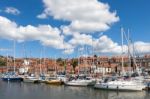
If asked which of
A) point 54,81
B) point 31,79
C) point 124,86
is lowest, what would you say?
point 124,86

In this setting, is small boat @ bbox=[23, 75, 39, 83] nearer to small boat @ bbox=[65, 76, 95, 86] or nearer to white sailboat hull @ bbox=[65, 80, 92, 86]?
small boat @ bbox=[65, 76, 95, 86]

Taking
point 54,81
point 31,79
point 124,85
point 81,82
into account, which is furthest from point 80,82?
point 31,79

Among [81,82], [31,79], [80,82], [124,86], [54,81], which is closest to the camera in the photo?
[124,86]

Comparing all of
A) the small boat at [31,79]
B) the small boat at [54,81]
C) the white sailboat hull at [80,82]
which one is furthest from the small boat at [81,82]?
the small boat at [31,79]

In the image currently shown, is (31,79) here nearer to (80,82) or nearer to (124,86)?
(80,82)

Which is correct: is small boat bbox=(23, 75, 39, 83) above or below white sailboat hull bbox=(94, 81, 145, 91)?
above

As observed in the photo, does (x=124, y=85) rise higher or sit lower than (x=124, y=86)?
higher

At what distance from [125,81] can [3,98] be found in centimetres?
2196

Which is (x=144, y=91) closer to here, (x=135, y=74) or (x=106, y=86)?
(x=106, y=86)

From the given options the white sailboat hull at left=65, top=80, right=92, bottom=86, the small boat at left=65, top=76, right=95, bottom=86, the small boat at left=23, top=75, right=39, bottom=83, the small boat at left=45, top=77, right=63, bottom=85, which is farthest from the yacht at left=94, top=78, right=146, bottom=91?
the small boat at left=23, top=75, right=39, bottom=83

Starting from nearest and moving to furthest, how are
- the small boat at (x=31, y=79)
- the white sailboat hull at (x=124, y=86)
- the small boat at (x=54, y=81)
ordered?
the white sailboat hull at (x=124, y=86) < the small boat at (x=54, y=81) < the small boat at (x=31, y=79)

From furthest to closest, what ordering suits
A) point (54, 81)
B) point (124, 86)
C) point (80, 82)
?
point (54, 81), point (80, 82), point (124, 86)

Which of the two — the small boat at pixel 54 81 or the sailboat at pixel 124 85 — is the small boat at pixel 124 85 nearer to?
the sailboat at pixel 124 85

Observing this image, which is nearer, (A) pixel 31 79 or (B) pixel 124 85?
(B) pixel 124 85
